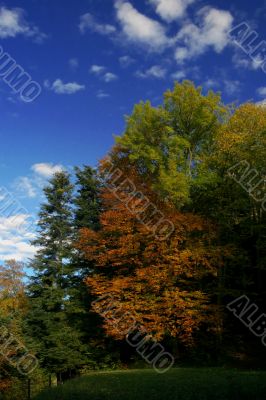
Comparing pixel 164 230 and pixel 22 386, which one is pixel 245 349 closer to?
pixel 164 230

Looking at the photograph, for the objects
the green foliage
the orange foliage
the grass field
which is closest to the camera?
the grass field

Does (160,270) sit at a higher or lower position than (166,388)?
higher

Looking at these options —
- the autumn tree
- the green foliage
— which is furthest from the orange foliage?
the green foliage

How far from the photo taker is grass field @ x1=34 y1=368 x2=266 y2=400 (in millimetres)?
11703

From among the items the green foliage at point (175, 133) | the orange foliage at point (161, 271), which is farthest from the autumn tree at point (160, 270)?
the green foliage at point (175, 133)

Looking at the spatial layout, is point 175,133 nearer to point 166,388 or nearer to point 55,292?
point 55,292

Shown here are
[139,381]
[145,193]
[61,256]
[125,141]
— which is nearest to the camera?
[139,381]

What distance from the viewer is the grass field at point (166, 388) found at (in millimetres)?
11703

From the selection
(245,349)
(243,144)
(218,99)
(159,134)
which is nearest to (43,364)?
(245,349)

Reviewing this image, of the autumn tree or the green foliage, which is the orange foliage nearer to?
the autumn tree

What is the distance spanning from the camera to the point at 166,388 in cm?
1291

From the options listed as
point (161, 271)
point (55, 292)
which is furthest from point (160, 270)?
point (55, 292)

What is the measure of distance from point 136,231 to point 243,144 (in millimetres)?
7896

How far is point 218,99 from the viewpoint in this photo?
2733cm
